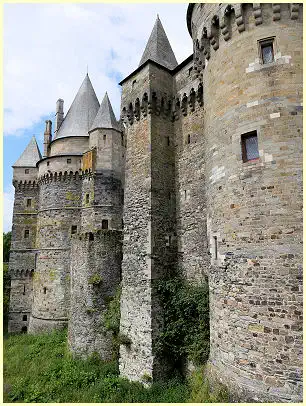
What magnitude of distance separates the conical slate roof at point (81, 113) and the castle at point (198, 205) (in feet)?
0.93

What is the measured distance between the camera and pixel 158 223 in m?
13.8

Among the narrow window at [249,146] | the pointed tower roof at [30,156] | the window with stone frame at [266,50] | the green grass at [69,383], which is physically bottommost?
the green grass at [69,383]

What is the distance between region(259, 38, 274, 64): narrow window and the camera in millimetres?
8773

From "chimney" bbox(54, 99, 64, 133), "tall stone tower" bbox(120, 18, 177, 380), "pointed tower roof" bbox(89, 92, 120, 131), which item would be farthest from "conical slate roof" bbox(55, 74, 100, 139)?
"tall stone tower" bbox(120, 18, 177, 380)

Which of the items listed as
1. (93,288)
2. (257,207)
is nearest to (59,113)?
(93,288)

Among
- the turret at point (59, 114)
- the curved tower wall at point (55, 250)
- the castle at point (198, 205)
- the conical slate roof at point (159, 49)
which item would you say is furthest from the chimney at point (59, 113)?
the conical slate roof at point (159, 49)

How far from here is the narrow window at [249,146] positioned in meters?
8.79

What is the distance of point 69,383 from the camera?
14.4 metres

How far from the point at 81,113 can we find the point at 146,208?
16.9m

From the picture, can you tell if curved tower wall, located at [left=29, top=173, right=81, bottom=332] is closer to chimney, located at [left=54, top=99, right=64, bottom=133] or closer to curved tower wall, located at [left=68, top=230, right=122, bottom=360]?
curved tower wall, located at [left=68, top=230, right=122, bottom=360]

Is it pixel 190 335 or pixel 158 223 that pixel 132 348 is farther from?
pixel 158 223

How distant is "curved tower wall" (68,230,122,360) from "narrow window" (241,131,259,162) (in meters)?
11.1

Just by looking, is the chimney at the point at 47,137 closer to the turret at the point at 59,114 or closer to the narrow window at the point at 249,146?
the turret at the point at 59,114

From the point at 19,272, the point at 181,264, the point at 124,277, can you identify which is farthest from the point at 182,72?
the point at 19,272
